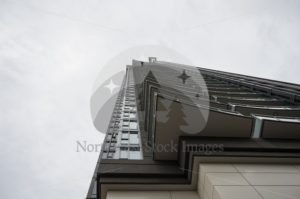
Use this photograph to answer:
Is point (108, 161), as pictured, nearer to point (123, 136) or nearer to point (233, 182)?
point (233, 182)

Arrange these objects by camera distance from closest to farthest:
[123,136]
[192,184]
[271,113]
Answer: [192,184] → [271,113] → [123,136]

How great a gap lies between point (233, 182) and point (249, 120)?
262 cm

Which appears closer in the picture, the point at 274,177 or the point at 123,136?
the point at 274,177

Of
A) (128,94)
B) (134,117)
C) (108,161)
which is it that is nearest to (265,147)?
(108,161)

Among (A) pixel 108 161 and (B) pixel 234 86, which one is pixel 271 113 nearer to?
(A) pixel 108 161

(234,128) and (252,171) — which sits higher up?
(234,128)

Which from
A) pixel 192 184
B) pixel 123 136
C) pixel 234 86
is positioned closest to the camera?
pixel 192 184

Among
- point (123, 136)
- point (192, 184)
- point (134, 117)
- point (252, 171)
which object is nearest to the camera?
point (252, 171)

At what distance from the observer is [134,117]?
21062mm

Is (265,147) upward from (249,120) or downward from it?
downward

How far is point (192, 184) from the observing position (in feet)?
24.7

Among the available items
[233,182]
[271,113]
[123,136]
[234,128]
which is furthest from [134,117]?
[233,182]

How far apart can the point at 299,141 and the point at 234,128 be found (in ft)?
8.39

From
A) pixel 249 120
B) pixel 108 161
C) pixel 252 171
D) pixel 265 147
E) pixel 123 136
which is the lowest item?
pixel 123 136
